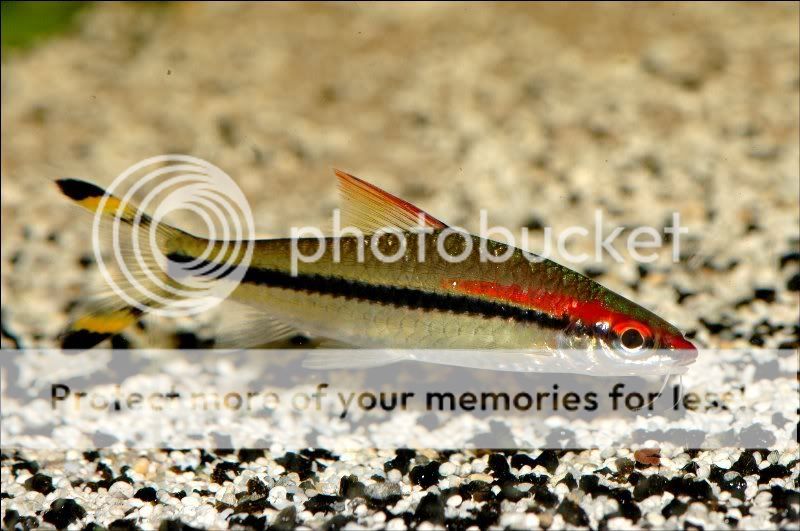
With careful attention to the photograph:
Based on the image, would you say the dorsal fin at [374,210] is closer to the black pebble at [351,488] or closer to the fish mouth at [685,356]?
the fish mouth at [685,356]

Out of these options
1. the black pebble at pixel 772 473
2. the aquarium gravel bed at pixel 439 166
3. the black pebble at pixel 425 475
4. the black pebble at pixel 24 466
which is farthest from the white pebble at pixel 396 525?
the black pebble at pixel 24 466

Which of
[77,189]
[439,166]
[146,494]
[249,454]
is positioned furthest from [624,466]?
[439,166]

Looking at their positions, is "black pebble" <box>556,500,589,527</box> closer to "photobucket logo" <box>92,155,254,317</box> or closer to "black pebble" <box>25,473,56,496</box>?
"photobucket logo" <box>92,155,254,317</box>

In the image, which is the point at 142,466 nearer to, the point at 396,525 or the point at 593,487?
the point at 396,525

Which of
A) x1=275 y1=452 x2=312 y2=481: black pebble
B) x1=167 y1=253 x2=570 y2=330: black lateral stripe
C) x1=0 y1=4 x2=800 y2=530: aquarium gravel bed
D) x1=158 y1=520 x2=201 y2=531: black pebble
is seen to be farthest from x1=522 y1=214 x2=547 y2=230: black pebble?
x1=158 y1=520 x2=201 y2=531: black pebble

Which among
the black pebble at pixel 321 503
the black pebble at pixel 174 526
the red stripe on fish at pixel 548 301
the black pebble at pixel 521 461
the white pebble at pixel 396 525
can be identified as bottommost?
the black pebble at pixel 174 526

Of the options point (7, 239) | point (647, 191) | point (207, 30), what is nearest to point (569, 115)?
point (647, 191)

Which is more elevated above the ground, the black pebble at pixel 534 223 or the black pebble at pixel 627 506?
the black pebble at pixel 534 223

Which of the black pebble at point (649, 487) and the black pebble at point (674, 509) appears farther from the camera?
the black pebble at point (649, 487)
